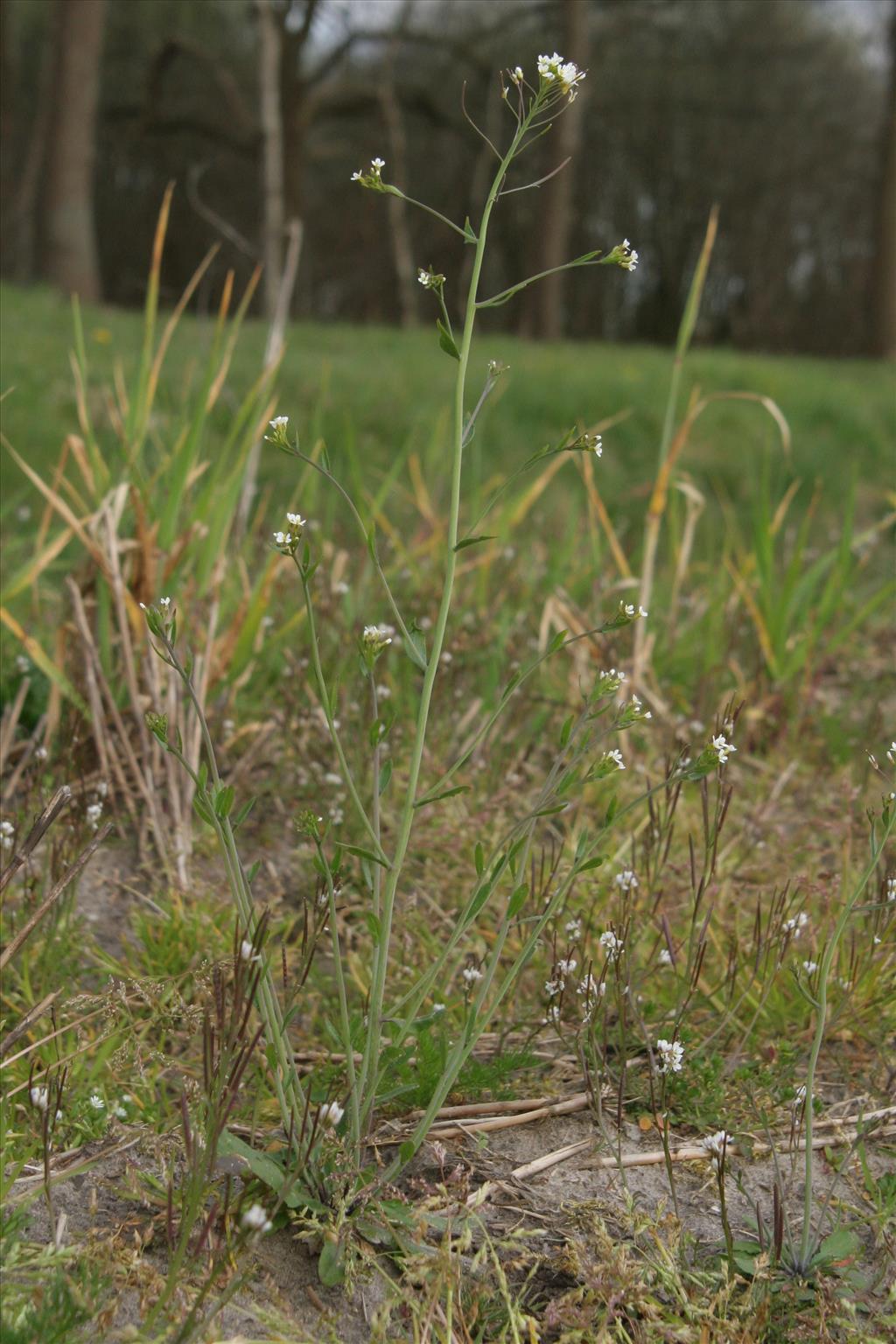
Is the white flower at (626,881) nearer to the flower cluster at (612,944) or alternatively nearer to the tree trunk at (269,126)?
the flower cluster at (612,944)

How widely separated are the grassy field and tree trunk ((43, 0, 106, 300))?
23.7 feet

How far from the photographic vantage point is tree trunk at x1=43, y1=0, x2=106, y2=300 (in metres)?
9.83

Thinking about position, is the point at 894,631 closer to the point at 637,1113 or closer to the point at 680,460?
the point at 680,460

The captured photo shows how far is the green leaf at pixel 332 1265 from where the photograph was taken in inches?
55.1

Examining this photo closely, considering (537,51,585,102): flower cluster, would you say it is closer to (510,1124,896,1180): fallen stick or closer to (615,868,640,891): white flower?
(615,868,640,891): white flower

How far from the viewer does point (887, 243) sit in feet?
42.9

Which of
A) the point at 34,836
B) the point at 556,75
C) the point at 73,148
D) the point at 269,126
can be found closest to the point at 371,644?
the point at 34,836

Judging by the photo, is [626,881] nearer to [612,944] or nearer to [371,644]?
[612,944]

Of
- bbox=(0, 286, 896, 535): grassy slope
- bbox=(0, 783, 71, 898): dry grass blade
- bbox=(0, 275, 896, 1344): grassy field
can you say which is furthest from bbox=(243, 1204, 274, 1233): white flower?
bbox=(0, 286, 896, 535): grassy slope

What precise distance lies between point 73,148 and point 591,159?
11.9 meters

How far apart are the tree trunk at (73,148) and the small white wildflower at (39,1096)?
10347 mm

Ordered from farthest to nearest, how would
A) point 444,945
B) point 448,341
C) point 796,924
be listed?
point 444,945
point 796,924
point 448,341

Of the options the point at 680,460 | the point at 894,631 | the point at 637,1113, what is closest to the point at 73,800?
the point at 637,1113

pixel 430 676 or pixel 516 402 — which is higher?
pixel 516 402
